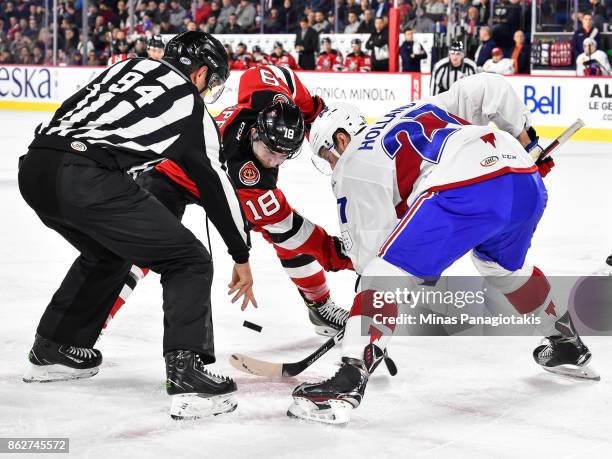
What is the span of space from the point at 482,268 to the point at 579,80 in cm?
822

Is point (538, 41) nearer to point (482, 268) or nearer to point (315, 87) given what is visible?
point (315, 87)

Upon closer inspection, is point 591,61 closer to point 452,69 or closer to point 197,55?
point 452,69

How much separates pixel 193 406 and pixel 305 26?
37.6 feet

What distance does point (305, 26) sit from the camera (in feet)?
45.4

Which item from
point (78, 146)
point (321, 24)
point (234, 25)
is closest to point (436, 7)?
point (321, 24)

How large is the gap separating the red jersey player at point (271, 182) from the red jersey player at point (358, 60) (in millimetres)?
9187

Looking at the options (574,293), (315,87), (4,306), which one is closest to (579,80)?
(315,87)

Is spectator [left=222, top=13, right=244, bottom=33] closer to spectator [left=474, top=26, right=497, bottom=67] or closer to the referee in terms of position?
spectator [left=474, top=26, right=497, bottom=67]

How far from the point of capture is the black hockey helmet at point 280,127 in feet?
11.0

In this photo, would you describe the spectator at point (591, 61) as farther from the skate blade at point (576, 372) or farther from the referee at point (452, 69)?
the skate blade at point (576, 372)

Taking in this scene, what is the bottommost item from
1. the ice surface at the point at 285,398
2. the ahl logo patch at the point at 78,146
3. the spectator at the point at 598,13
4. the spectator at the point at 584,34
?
the ice surface at the point at 285,398

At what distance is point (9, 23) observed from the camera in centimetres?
1667

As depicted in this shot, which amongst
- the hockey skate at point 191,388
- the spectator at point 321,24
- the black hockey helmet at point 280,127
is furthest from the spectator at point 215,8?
the hockey skate at point 191,388

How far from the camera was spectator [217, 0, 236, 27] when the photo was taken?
15148 mm
